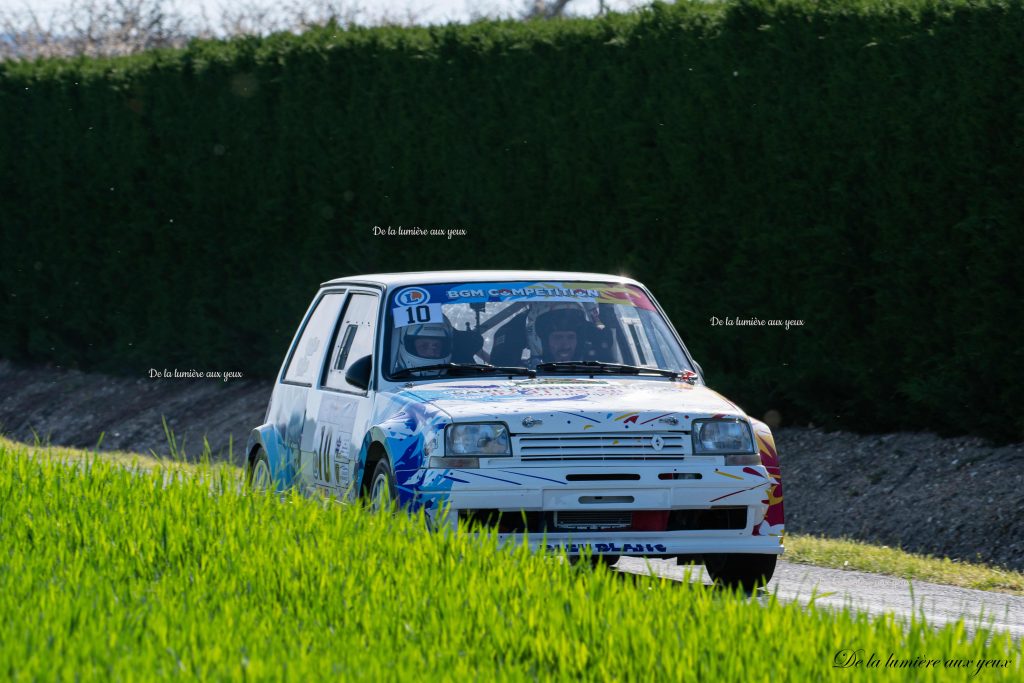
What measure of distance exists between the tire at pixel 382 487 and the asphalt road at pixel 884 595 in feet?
4.39

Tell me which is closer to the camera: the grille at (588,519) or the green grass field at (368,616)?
the green grass field at (368,616)

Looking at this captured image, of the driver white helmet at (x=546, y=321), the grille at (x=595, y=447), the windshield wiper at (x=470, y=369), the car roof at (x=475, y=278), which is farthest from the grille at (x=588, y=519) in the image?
the car roof at (x=475, y=278)

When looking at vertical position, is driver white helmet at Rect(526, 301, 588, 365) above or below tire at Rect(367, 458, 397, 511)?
above

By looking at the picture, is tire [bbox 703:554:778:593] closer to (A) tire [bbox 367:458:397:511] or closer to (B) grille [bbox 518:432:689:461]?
(B) grille [bbox 518:432:689:461]

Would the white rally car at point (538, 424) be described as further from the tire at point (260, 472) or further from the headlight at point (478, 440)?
the tire at point (260, 472)

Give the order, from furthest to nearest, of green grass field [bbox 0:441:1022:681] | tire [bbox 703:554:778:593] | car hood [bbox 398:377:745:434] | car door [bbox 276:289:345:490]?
car door [bbox 276:289:345:490] → tire [bbox 703:554:778:593] → car hood [bbox 398:377:745:434] → green grass field [bbox 0:441:1022:681]

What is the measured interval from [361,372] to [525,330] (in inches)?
37.9

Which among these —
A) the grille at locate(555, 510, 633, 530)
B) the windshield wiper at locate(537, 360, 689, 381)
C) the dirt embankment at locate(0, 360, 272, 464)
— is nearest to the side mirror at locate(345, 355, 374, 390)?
the windshield wiper at locate(537, 360, 689, 381)

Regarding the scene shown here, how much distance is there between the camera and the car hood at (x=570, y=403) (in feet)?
28.3

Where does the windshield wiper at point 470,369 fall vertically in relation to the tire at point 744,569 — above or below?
above

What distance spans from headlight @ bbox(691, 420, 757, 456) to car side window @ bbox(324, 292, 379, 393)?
6.54ft

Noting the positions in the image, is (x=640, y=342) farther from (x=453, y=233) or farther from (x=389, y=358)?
(x=453, y=233)

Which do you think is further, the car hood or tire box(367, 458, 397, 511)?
tire box(367, 458, 397, 511)

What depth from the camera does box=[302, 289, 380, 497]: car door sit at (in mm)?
9547
